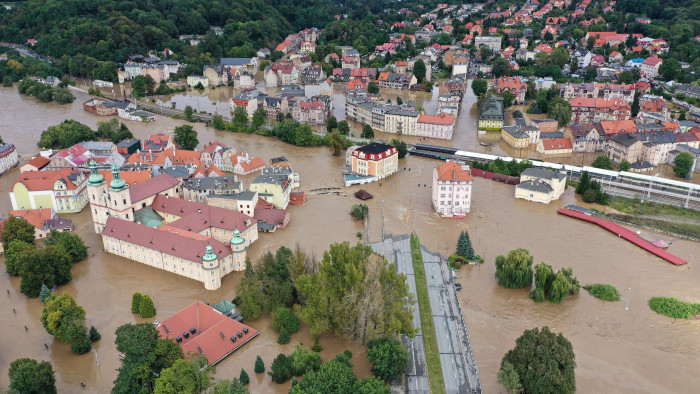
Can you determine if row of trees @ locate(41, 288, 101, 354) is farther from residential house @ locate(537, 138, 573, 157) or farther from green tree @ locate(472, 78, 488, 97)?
green tree @ locate(472, 78, 488, 97)

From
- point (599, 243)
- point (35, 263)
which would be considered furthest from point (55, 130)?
point (599, 243)

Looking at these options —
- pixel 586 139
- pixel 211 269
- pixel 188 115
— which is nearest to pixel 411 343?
pixel 211 269

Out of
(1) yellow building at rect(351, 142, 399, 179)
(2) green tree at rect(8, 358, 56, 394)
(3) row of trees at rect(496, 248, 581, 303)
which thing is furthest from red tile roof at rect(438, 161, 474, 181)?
(2) green tree at rect(8, 358, 56, 394)

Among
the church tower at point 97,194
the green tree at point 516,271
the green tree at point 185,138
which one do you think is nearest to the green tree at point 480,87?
the green tree at point 185,138

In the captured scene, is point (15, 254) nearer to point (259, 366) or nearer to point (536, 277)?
point (259, 366)

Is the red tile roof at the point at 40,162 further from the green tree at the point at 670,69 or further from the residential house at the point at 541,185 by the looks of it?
the green tree at the point at 670,69

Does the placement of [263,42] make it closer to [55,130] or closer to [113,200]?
[55,130]

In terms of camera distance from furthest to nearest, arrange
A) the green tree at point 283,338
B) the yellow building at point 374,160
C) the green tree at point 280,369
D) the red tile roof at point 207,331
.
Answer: the yellow building at point 374,160 < the green tree at point 283,338 < the red tile roof at point 207,331 < the green tree at point 280,369
